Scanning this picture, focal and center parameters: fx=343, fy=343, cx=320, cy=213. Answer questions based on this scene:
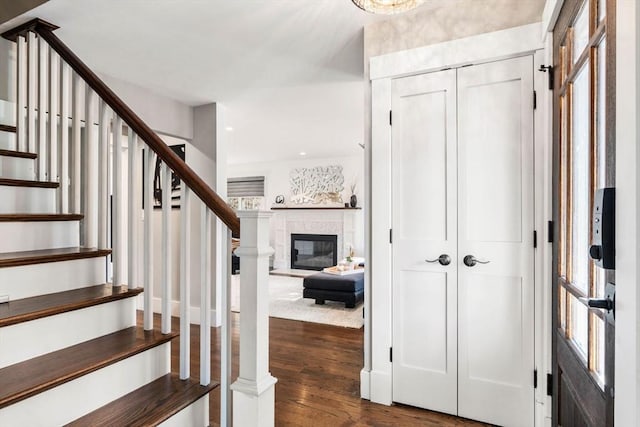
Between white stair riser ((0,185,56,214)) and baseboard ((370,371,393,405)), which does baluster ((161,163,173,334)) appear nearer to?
white stair riser ((0,185,56,214))

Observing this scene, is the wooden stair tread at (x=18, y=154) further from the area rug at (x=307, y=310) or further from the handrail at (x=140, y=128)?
the area rug at (x=307, y=310)

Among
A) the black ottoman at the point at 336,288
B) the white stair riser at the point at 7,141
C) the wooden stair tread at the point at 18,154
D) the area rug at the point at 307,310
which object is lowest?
the area rug at the point at 307,310

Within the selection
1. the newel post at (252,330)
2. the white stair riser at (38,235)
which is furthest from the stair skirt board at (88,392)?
the white stair riser at (38,235)

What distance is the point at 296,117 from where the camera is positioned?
14.5 ft

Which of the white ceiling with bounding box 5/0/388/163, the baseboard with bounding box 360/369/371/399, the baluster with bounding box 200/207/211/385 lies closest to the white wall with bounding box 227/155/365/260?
the white ceiling with bounding box 5/0/388/163

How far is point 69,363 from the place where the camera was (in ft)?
4.57

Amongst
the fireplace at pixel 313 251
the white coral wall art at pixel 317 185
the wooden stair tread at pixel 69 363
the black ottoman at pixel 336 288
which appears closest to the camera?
the wooden stair tread at pixel 69 363

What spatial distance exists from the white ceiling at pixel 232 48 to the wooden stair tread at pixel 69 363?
1.93 metres

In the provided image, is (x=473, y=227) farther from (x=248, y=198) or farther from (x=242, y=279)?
(x=248, y=198)

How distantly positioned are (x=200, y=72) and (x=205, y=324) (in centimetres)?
230

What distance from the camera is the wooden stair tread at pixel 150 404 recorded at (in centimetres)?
136

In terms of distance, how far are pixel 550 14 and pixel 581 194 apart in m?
0.98

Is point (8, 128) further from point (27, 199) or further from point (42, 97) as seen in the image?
point (27, 199)

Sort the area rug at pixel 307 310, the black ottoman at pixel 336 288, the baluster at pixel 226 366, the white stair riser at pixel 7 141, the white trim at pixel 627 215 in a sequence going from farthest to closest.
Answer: the black ottoman at pixel 336 288, the area rug at pixel 307 310, the white stair riser at pixel 7 141, the baluster at pixel 226 366, the white trim at pixel 627 215
